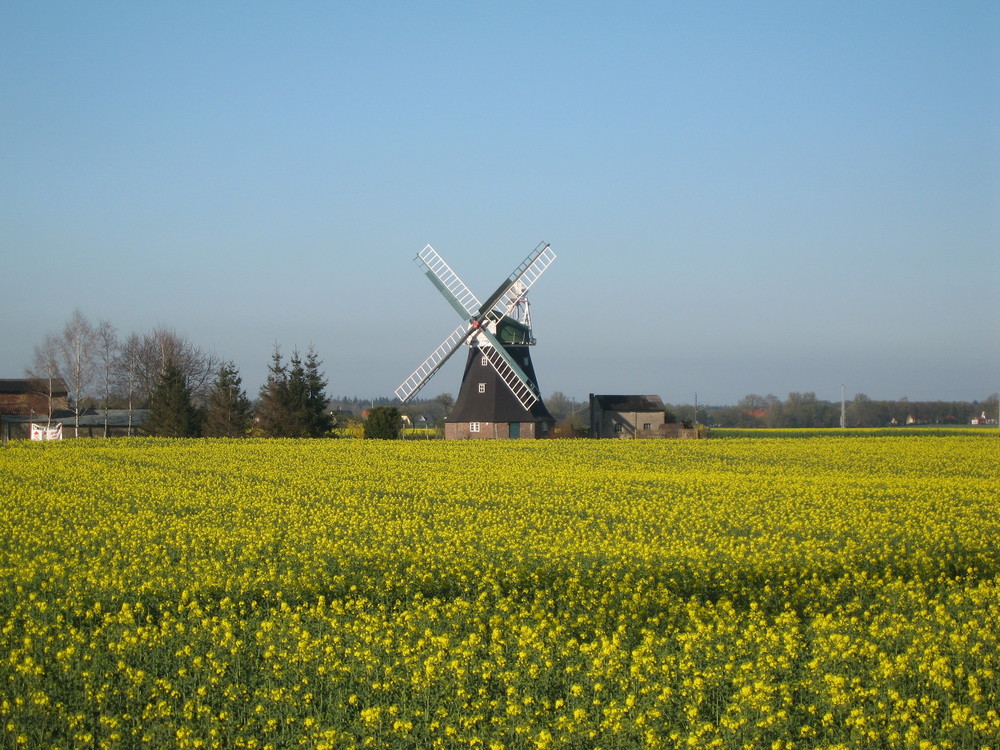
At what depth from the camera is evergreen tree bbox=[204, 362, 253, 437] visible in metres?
62.3

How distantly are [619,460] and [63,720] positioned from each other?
28673 millimetres

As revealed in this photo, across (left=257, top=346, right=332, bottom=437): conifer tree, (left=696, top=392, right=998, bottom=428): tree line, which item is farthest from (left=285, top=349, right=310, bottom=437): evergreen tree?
(left=696, top=392, right=998, bottom=428): tree line

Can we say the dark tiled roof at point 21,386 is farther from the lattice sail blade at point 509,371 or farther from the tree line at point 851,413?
the tree line at point 851,413

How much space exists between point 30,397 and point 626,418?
57.4 metres

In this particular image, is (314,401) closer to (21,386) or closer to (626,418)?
(626,418)

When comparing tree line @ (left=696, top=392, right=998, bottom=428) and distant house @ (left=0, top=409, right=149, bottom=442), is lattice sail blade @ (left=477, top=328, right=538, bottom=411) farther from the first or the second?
tree line @ (left=696, top=392, right=998, bottom=428)

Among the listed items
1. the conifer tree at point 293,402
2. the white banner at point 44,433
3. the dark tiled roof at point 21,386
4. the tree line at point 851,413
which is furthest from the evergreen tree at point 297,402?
the tree line at point 851,413

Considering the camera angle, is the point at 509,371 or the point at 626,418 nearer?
the point at 509,371

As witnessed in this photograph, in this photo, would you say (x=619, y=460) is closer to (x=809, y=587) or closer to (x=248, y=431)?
(x=809, y=587)

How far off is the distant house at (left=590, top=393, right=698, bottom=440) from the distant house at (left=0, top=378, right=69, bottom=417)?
46.1 m

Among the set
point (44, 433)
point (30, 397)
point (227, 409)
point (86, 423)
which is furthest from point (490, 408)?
point (30, 397)

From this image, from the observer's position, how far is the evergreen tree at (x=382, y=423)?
58.8 meters

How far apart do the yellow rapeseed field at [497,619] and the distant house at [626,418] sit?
54.2m

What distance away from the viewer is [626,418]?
256 ft
